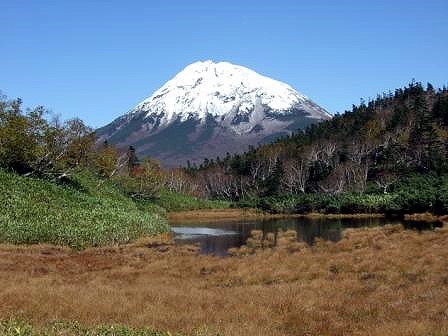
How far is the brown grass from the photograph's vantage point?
1556 centimetres

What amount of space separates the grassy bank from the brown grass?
269 inches

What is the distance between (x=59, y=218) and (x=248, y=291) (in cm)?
2916

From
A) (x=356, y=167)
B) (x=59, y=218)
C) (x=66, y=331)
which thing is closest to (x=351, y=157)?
(x=356, y=167)

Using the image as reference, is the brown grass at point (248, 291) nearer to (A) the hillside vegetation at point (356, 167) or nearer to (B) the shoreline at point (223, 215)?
(A) the hillside vegetation at point (356, 167)

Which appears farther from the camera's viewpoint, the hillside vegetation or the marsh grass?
the hillside vegetation

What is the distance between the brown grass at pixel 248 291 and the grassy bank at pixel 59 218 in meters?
6.84

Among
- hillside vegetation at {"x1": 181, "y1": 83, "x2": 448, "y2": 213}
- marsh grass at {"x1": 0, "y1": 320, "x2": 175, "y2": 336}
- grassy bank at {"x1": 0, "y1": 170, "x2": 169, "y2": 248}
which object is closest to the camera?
marsh grass at {"x1": 0, "y1": 320, "x2": 175, "y2": 336}

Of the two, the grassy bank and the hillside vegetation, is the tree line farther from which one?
the grassy bank

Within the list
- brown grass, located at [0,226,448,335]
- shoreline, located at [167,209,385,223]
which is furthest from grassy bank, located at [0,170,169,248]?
shoreline, located at [167,209,385,223]

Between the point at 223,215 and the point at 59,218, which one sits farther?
the point at 223,215

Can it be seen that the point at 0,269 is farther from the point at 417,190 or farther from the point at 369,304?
the point at 417,190

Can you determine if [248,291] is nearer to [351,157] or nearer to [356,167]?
[356,167]

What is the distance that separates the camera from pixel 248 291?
2155cm

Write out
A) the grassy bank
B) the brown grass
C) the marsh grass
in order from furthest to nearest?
the grassy bank, the brown grass, the marsh grass
